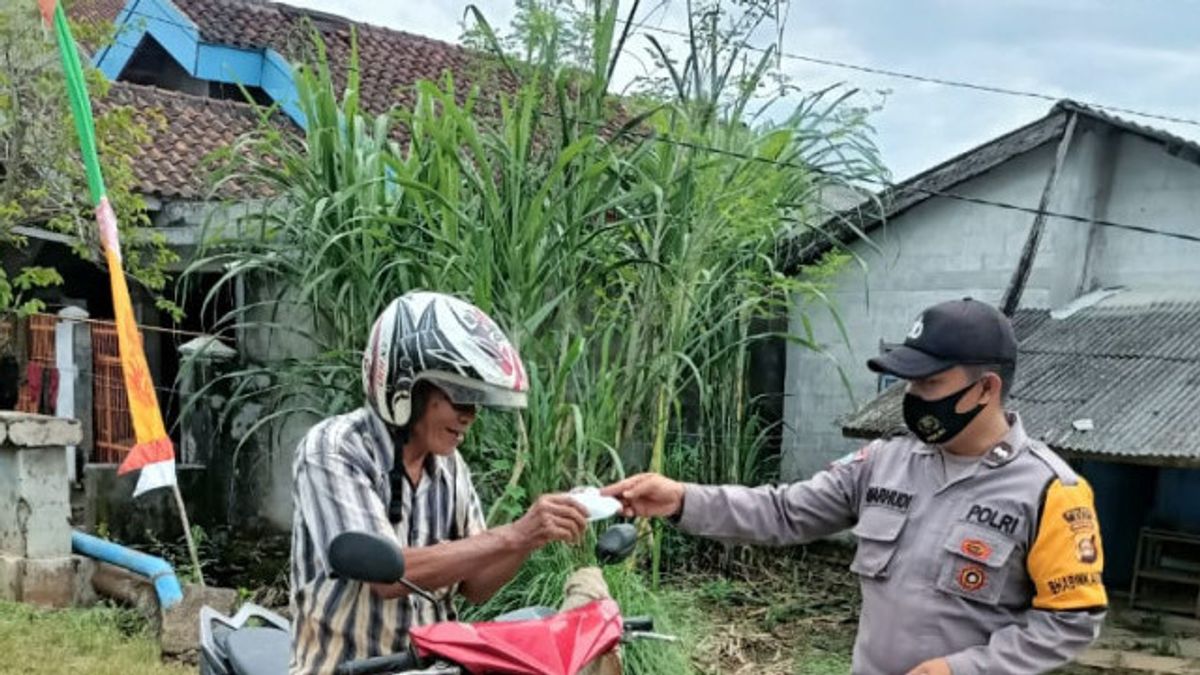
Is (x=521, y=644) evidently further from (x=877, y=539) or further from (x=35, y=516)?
(x=35, y=516)

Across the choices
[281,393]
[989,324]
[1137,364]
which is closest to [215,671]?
[989,324]

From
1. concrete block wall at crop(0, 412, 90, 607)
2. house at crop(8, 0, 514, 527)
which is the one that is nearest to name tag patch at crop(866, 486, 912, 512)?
house at crop(8, 0, 514, 527)

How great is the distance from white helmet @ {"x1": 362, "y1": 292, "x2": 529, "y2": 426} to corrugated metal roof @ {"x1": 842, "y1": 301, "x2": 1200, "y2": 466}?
5.00 metres

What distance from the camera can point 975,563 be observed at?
1.87 m

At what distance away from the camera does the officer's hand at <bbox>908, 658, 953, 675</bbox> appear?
1.80 meters

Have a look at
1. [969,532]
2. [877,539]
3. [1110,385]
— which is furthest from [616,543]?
[1110,385]

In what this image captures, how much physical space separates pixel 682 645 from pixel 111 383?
592 centimetres

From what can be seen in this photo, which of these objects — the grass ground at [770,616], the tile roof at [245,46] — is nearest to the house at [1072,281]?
the grass ground at [770,616]

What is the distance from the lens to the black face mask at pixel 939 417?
1.93m

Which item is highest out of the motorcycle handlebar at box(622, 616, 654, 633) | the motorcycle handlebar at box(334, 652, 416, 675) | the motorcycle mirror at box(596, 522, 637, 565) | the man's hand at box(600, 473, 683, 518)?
the man's hand at box(600, 473, 683, 518)

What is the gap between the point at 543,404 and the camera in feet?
13.3

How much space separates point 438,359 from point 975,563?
3.40 ft

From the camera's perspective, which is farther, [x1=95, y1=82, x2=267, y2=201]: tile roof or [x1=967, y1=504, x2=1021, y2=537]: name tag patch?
[x1=95, y1=82, x2=267, y2=201]: tile roof

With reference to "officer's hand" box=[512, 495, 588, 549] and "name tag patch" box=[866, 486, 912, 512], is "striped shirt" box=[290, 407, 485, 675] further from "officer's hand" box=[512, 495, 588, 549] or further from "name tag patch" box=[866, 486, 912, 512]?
"name tag patch" box=[866, 486, 912, 512]
